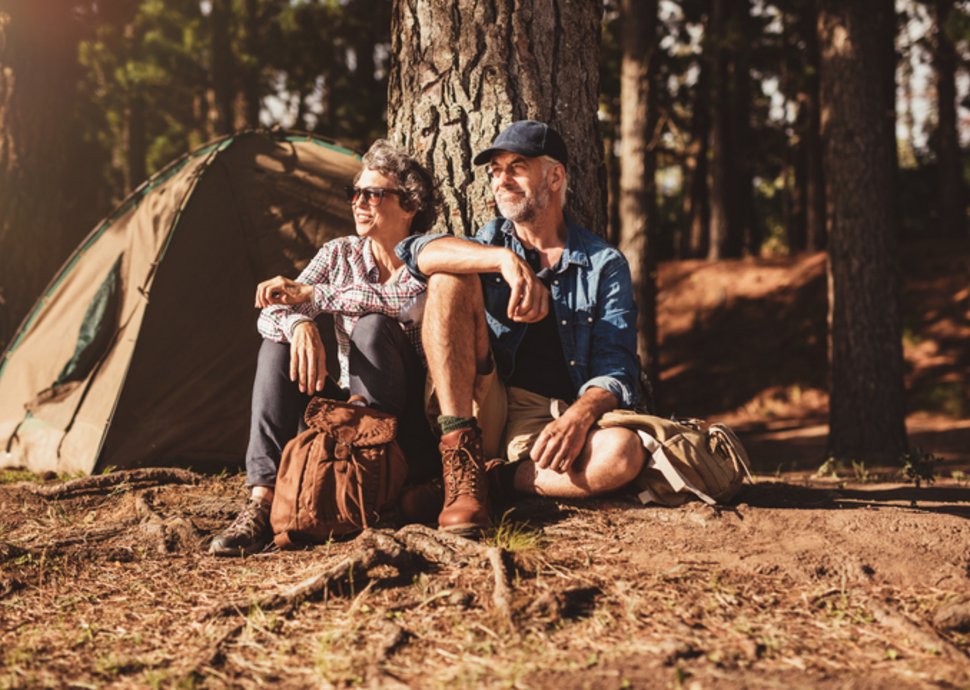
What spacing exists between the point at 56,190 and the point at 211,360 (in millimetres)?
3078

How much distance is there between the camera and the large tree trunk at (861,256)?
7.89 meters

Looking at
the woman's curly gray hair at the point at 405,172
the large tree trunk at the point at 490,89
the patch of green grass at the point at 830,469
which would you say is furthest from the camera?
the patch of green grass at the point at 830,469

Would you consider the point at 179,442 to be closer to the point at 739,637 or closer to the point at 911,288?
the point at 739,637

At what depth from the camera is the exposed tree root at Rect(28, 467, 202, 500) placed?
4.77 metres

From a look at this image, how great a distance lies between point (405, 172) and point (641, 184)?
554cm

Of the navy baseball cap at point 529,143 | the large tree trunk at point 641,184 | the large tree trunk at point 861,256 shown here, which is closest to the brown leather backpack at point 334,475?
the navy baseball cap at point 529,143

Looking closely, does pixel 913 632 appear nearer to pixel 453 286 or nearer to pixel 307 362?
pixel 453 286

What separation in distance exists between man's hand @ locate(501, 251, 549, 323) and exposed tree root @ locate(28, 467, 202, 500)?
241 cm

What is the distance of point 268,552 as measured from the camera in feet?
Answer: 11.6

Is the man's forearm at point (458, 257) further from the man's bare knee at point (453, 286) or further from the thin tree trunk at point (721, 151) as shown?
the thin tree trunk at point (721, 151)

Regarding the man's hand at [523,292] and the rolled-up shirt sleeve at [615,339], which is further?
the rolled-up shirt sleeve at [615,339]

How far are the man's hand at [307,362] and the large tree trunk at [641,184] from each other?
5744 mm

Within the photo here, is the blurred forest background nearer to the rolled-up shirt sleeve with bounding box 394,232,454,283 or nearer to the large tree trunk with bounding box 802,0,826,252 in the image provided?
the large tree trunk with bounding box 802,0,826,252

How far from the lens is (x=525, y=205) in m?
3.89
